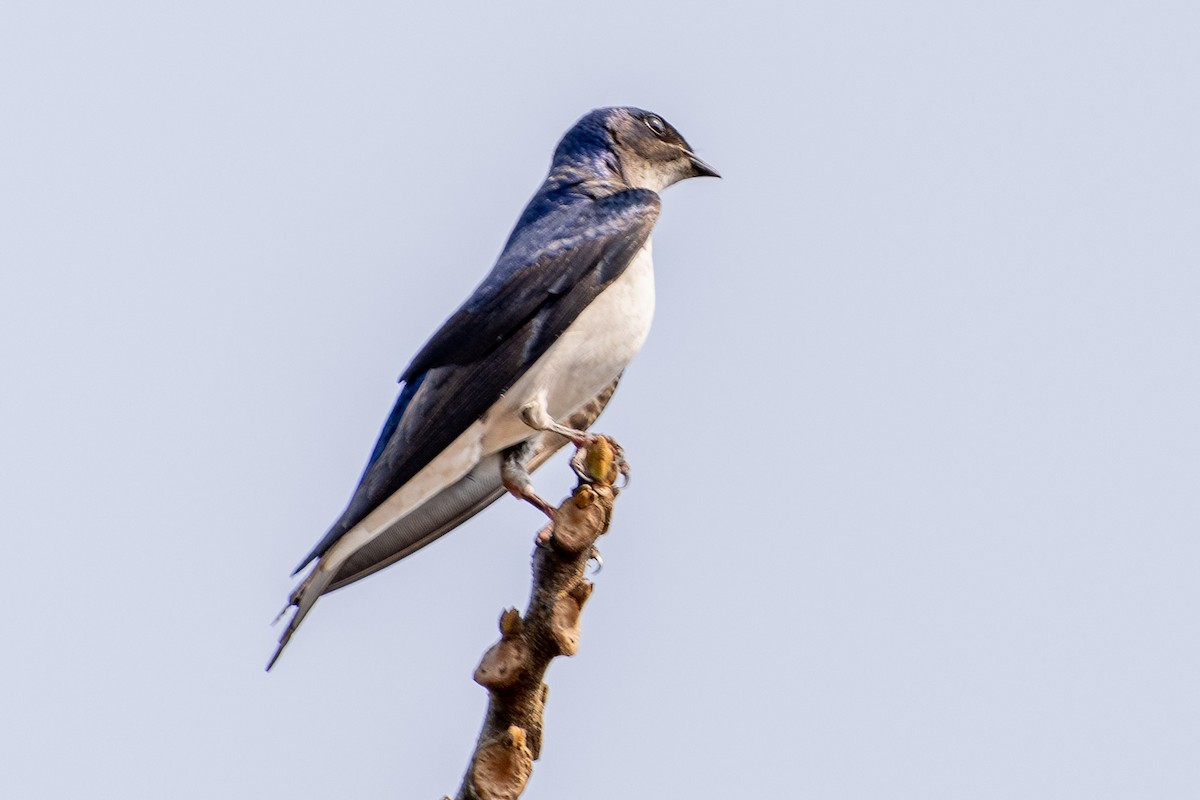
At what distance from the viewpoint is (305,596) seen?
21.0 ft

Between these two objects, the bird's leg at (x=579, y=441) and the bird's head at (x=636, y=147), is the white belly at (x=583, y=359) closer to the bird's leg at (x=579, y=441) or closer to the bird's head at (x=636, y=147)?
the bird's leg at (x=579, y=441)

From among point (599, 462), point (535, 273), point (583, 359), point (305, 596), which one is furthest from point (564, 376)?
point (305, 596)

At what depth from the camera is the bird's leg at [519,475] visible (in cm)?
697

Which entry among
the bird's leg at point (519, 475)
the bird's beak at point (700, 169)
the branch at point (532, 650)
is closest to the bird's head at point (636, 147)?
the bird's beak at point (700, 169)

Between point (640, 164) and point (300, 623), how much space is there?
10.9 ft

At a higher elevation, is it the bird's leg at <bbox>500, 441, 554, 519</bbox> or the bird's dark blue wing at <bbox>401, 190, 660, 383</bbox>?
the bird's dark blue wing at <bbox>401, 190, 660, 383</bbox>

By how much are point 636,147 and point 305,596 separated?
323 cm

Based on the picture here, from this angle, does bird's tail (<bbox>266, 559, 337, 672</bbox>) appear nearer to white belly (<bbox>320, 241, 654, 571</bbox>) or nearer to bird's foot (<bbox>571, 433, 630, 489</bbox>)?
white belly (<bbox>320, 241, 654, 571</bbox>)

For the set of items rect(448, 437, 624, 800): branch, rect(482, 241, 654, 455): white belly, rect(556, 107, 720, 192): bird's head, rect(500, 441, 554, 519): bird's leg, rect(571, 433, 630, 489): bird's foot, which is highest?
rect(556, 107, 720, 192): bird's head

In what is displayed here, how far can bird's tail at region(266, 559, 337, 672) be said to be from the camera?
627 centimetres

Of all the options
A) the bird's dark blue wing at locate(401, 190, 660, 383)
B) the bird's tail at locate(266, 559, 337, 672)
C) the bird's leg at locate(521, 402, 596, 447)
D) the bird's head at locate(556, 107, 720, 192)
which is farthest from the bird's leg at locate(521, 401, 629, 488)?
the bird's head at locate(556, 107, 720, 192)

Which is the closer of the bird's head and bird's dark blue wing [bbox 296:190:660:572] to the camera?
bird's dark blue wing [bbox 296:190:660:572]

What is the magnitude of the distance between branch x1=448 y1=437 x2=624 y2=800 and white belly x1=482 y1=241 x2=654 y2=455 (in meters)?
1.22

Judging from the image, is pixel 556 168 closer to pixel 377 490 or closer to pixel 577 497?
pixel 377 490
